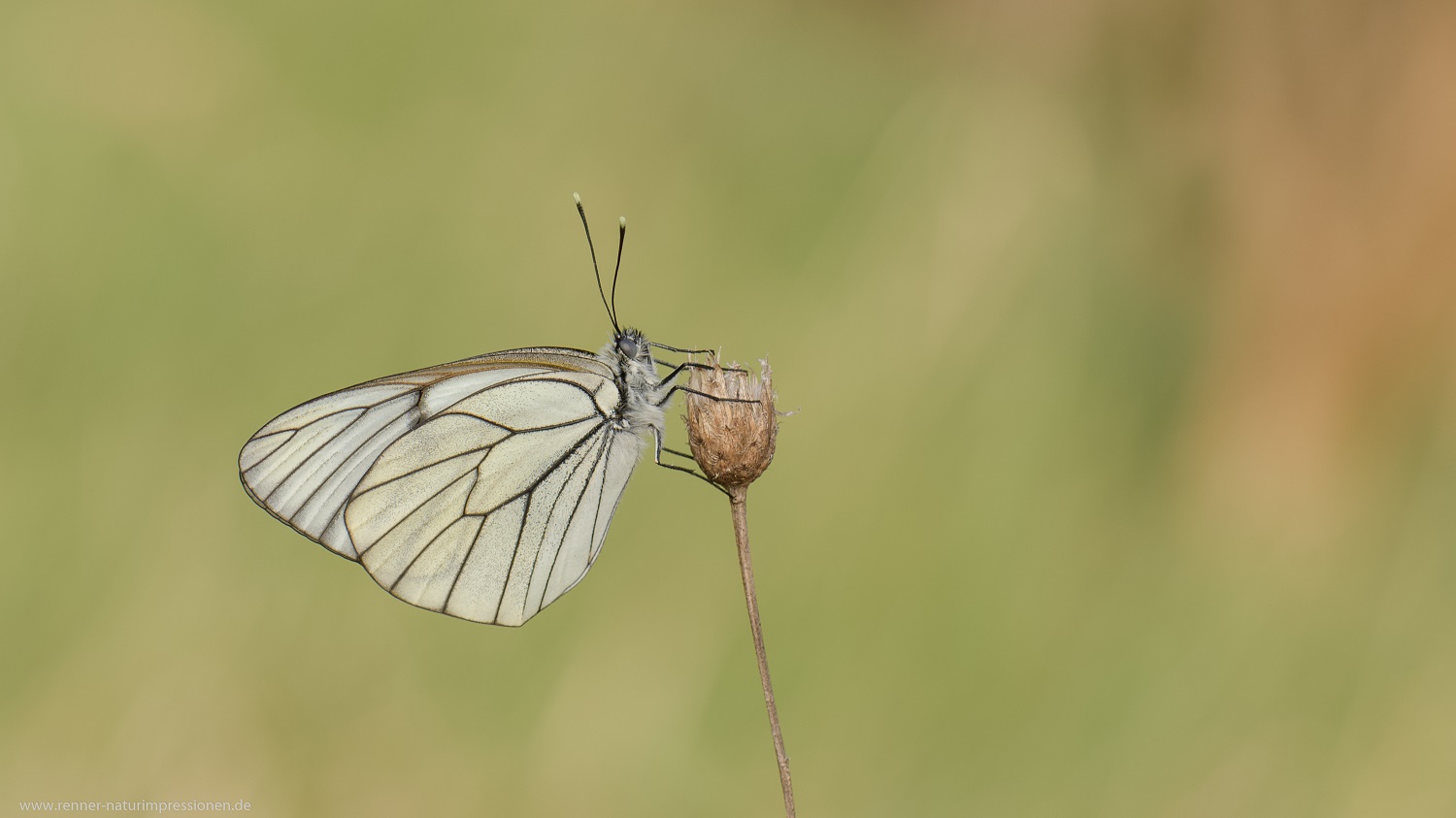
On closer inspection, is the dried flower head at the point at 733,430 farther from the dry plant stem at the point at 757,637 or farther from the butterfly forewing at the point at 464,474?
the butterfly forewing at the point at 464,474

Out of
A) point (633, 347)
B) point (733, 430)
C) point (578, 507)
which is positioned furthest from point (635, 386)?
point (733, 430)

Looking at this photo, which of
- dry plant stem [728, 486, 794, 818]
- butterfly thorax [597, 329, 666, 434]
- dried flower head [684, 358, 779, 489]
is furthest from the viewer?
butterfly thorax [597, 329, 666, 434]

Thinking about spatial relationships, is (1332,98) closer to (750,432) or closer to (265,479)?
(750,432)

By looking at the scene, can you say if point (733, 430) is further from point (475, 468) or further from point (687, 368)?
point (475, 468)

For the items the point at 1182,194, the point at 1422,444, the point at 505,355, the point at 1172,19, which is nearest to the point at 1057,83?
the point at 1172,19

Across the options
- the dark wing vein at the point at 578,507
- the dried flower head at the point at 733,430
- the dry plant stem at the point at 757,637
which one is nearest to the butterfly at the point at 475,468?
the dark wing vein at the point at 578,507

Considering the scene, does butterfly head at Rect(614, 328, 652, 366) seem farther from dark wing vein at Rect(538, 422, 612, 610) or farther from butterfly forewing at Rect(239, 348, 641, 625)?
dark wing vein at Rect(538, 422, 612, 610)

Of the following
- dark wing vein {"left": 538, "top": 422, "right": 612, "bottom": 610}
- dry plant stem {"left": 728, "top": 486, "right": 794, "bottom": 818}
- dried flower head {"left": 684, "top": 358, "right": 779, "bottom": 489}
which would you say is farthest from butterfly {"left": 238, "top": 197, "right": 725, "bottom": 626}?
dry plant stem {"left": 728, "top": 486, "right": 794, "bottom": 818}
